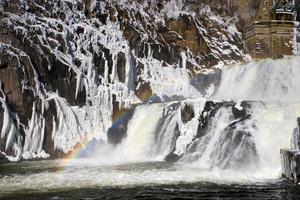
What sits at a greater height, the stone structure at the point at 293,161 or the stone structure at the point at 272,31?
the stone structure at the point at 272,31

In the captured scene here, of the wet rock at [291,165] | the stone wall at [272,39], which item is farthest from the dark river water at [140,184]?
the stone wall at [272,39]

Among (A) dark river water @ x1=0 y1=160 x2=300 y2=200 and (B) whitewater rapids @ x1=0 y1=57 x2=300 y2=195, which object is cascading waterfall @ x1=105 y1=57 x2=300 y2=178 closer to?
(B) whitewater rapids @ x1=0 y1=57 x2=300 y2=195

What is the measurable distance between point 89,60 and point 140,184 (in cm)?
1673

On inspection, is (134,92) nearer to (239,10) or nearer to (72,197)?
(239,10)

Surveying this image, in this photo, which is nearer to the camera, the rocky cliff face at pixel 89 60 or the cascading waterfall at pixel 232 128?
the cascading waterfall at pixel 232 128

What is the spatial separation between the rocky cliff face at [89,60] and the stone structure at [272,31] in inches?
80.3

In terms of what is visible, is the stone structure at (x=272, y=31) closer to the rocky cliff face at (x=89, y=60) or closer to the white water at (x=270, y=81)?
the rocky cliff face at (x=89, y=60)

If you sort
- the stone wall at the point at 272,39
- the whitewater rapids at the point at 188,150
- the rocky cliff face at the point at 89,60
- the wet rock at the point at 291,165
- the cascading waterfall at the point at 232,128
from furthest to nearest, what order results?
the stone wall at the point at 272,39, the rocky cliff face at the point at 89,60, the cascading waterfall at the point at 232,128, the whitewater rapids at the point at 188,150, the wet rock at the point at 291,165

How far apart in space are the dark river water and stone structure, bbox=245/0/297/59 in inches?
758

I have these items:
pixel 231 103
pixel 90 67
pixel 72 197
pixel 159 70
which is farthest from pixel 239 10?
pixel 72 197

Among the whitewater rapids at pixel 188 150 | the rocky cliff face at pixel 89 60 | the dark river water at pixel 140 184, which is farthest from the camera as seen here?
the rocky cliff face at pixel 89 60

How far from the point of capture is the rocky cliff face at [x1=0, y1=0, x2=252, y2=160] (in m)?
29.4

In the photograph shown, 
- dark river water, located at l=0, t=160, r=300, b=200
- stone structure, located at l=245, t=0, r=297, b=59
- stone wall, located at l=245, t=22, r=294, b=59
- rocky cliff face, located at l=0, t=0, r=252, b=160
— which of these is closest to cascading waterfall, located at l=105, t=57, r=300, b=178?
dark river water, located at l=0, t=160, r=300, b=200

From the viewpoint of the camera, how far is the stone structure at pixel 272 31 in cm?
3847
